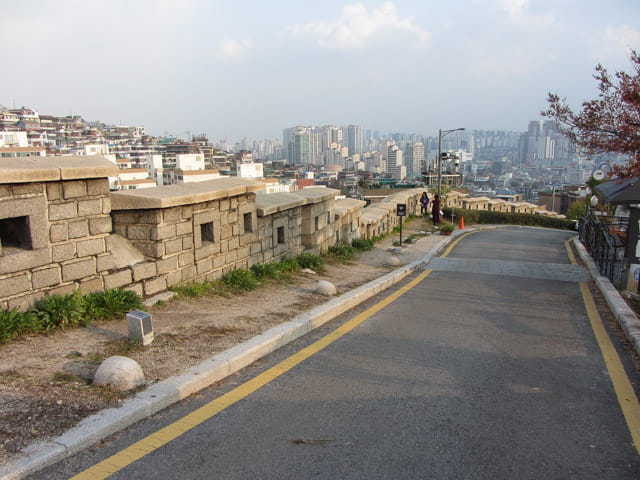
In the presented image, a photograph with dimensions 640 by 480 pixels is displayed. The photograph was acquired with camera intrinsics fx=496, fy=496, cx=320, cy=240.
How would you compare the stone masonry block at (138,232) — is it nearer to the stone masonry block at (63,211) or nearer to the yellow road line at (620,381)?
the stone masonry block at (63,211)

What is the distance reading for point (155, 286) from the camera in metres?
6.61

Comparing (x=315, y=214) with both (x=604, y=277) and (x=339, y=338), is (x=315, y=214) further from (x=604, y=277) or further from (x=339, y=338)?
(x=604, y=277)

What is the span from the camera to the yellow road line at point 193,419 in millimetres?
3143

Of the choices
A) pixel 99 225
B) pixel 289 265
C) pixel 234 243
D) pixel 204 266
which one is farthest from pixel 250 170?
pixel 99 225

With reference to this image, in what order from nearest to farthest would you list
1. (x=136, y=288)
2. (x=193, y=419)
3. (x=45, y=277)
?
(x=193, y=419) < (x=45, y=277) < (x=136, y=288)

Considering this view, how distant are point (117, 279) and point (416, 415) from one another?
13.0ft

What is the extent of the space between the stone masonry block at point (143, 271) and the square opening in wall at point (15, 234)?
138 cm

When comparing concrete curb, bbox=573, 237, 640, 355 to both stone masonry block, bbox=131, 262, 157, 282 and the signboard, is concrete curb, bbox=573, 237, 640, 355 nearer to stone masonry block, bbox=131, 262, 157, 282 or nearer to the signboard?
the signboard

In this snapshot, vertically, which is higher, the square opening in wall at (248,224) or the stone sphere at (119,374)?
the square opening in wall at (248,224)

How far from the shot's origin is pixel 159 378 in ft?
14.1

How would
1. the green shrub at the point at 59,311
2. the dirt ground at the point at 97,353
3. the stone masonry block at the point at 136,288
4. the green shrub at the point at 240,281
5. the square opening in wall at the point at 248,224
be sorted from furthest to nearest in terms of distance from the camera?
the square opening in wall at the point at 248,224 → the green shrub at the point at 240,281 → the stone masonry block at the point at 136,288 → the green shrub at the point at 59,311 → the dirt ground at the point at 97,353

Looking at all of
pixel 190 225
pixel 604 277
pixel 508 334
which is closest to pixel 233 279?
pixel 190 225

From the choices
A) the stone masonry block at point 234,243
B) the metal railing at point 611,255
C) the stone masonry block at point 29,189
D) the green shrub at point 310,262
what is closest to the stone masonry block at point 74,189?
the stone masonry block at point 29,189

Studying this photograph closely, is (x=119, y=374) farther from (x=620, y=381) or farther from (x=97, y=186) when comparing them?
(x=620, y=381)
